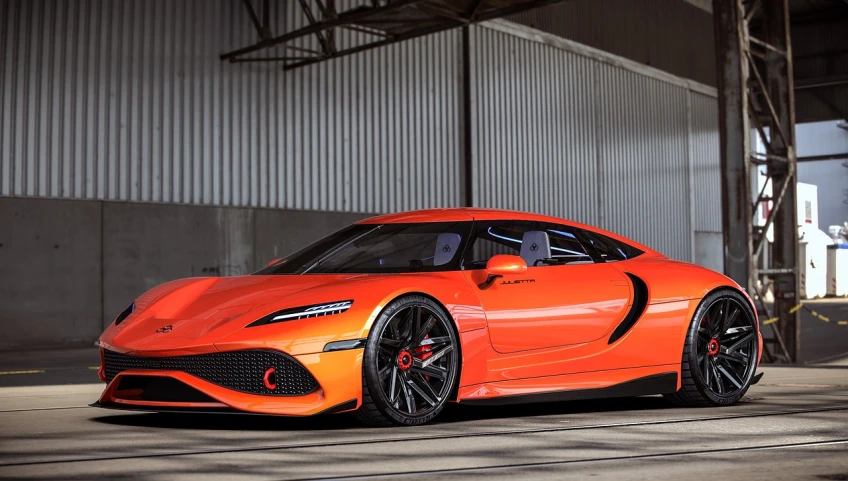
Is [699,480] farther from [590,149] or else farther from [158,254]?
[590,149]

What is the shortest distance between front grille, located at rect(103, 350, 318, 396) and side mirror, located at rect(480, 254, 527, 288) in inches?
48.2

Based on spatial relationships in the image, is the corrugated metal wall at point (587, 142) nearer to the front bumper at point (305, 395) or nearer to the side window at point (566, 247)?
the side window at point (566, 247)

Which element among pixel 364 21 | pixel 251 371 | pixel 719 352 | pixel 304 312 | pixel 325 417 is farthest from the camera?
pixel 364 21

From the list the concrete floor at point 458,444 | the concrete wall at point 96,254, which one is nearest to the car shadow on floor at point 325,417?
the concrete floor at point 458,444

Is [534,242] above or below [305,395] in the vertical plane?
above

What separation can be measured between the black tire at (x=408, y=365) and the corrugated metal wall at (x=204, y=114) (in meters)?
12.2

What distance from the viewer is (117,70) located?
17422 mm

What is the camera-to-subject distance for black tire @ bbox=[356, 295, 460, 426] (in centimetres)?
534

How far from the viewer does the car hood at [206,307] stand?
17.4 feet

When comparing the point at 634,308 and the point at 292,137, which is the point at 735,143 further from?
the point at 634,308

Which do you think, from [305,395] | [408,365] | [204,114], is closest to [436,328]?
[408,365]

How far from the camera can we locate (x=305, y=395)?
5.23m

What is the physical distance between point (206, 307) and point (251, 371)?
60 centimetres

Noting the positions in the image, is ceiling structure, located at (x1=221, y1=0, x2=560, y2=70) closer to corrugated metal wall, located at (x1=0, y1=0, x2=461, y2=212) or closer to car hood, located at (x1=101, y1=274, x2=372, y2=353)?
corrugated metal wall, located at (x1=0, y1=0, x2=461, y2=212)
